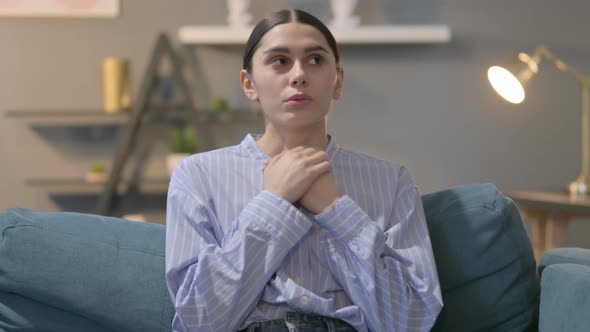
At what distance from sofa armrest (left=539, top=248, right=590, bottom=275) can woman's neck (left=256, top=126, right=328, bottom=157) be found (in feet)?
1.71

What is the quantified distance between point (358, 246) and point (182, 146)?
2.79 m

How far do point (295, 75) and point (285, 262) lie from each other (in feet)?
1.14

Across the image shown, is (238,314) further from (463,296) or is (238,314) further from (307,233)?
(463,296)

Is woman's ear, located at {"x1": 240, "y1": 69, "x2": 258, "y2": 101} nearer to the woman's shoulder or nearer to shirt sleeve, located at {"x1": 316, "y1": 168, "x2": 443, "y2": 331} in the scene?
the woman's shoulder

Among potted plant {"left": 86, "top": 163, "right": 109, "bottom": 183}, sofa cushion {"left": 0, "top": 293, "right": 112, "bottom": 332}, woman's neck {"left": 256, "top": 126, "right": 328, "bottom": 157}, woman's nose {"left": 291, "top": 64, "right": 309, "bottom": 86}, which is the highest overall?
woman's nose {"left": 291, "top": 64, "right": 309, "bottom": 86}

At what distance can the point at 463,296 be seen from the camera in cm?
157

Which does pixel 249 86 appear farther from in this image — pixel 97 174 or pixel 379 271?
pixel 97 174

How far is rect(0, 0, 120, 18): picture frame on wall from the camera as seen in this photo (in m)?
4.24

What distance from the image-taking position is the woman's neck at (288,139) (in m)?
1.61

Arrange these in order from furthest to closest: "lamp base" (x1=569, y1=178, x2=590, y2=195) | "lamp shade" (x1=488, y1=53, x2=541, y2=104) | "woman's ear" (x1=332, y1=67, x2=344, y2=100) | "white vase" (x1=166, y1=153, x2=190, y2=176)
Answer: "white vase" (x1=166, y1=153, x2=190, y2=176), "lamp base" (x1=569, y1=178, x2=590, y2=195), "lamp shade" (x1=488, y1=53, x2=541, y2=104), "woman's ear" (x1=332, y1=67, x2=344, y2=100)

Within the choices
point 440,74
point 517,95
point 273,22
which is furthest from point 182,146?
point 273,22

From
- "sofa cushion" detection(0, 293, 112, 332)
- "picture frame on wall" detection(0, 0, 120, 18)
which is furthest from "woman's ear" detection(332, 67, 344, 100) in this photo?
"picture frame on wall" detection(0, 0, 120, 18)

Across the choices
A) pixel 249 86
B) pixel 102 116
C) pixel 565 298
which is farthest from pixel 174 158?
pixel 565 298

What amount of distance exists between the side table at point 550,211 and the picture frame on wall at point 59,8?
7.39ft
